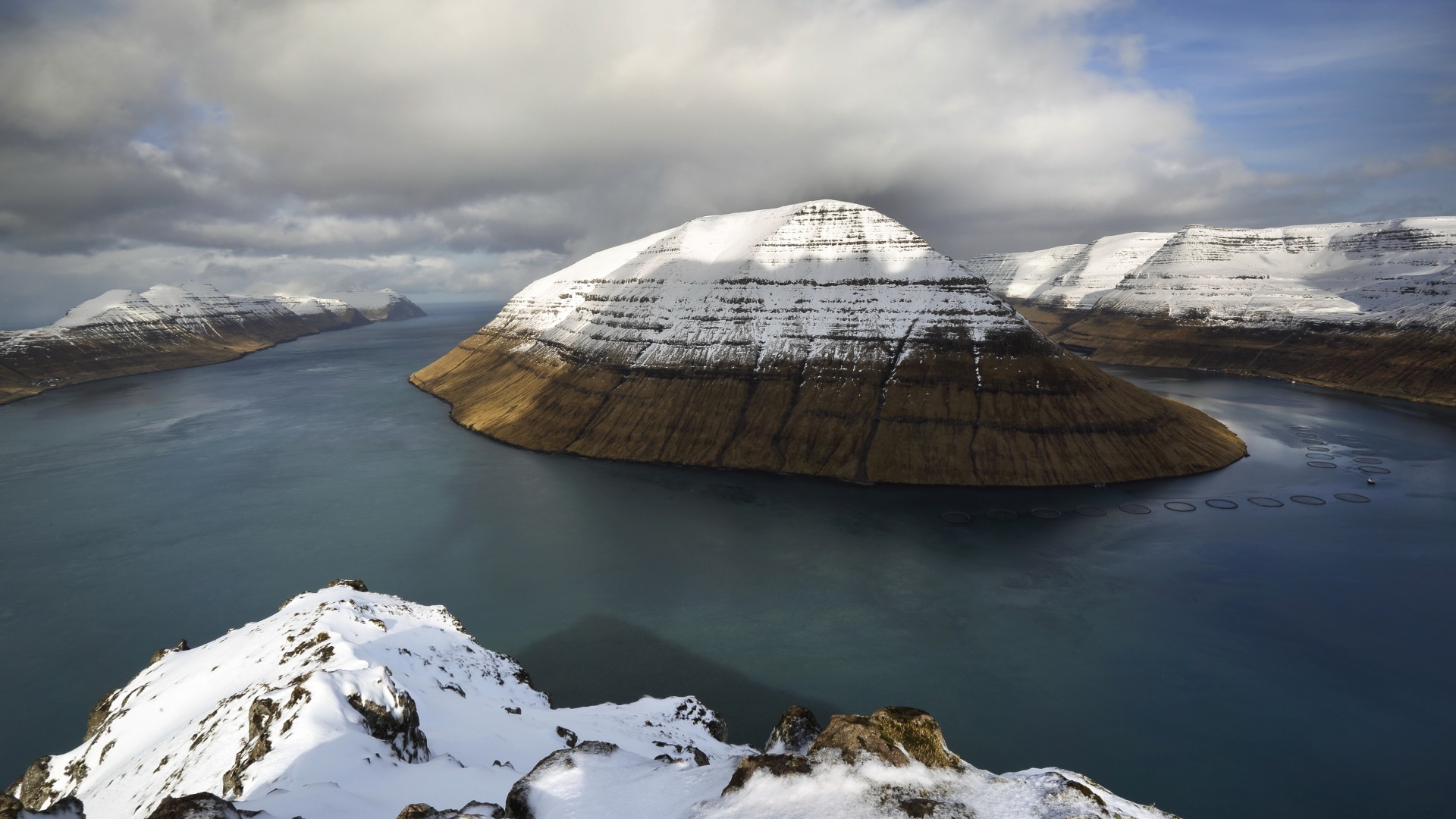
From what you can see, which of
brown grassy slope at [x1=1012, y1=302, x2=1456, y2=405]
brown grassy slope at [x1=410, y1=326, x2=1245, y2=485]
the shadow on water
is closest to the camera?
the shadow on water

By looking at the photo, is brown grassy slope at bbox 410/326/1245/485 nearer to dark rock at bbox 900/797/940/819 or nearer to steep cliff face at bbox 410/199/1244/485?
steep cliff face at bbox 410/199/1244/485

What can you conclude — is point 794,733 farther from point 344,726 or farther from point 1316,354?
point 1316,354

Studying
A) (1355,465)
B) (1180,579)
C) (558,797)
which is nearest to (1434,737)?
(1180,579)

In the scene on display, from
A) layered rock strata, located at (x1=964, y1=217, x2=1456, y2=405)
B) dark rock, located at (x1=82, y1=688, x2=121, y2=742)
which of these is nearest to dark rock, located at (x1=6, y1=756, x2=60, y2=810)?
dark rock, located at (x1=82, y1=688, x2=121, y2=742)

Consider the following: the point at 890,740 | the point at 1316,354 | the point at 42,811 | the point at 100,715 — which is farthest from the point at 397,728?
the point at 1316,354

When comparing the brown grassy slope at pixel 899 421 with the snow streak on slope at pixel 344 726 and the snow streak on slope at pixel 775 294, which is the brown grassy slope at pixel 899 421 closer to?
the snow streak on slope at pixel 775 294

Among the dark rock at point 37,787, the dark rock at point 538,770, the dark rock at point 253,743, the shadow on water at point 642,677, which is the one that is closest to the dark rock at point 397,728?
the dark rock at point 253,743
